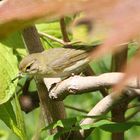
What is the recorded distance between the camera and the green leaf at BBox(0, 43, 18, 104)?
0.98 m

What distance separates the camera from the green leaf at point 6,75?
0.98 meters

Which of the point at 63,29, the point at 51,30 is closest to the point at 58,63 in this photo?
the point at 51,30

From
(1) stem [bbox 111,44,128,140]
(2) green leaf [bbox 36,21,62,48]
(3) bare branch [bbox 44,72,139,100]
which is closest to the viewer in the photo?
(3) bare branch [bbox 44,72,139,100]

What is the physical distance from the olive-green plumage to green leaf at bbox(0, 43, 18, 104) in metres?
0.29

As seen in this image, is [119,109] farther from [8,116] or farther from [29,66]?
[29,66]

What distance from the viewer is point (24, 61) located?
4.97 feet

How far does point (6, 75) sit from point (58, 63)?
61cm

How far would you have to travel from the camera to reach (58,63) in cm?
161

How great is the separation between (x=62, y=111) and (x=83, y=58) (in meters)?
0.43

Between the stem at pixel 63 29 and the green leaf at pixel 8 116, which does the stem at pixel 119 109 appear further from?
the green leaf at pixel 8 116

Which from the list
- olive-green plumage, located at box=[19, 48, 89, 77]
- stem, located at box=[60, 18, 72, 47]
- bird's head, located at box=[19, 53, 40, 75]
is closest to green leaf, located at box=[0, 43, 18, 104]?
stem, located at box=[60, 18, 72, 47]

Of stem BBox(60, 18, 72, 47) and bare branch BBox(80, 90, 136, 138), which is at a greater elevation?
stem BBox(60, 18, 72, 47)

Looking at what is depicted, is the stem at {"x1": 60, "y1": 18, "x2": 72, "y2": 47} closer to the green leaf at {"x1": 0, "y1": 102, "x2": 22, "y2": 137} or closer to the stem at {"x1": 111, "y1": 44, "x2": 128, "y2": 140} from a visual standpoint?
the stem at {"x1": 111, "y1": 44, "x2": 128, "y2": 140}

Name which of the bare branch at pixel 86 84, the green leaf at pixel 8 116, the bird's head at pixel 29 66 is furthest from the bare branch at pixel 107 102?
the bird's head at pixel 29 66
